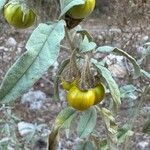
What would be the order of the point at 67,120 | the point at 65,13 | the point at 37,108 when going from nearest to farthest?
the point at 65,13, the point at 67,120, the point at 37,108

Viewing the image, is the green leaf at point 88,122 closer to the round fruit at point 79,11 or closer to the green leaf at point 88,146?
the green leaf at point 88,146

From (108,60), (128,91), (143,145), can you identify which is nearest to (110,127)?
(128,91)

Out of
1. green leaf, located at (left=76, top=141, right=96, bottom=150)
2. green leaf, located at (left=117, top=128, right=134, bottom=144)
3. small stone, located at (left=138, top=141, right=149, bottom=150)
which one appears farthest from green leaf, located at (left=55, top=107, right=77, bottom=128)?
small stone, located at (left=138, top=141, right=149, bottom=150)

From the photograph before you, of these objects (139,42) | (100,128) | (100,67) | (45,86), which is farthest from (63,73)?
(139,42)

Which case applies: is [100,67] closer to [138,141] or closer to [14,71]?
[14,71]

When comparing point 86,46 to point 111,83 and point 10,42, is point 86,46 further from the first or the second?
point 10,42

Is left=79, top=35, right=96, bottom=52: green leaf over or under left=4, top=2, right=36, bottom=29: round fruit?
under

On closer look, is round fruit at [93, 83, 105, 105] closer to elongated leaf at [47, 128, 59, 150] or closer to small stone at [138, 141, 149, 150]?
elongated leaf at [47, 128, 59, 150]

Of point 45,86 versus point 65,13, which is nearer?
point 65,13
